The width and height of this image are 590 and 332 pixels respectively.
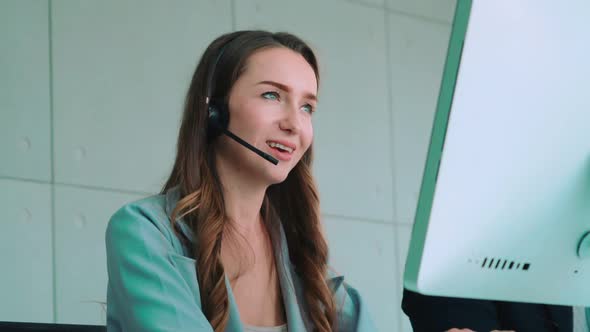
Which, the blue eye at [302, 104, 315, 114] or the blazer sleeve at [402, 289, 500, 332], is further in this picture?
the blue eye at [302, 104, 315, 114]

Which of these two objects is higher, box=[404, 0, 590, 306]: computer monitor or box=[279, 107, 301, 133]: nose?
box=[404, 0, 590, 306]: computer monitor

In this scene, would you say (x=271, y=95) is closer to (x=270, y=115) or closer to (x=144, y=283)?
(x=270, y=115)

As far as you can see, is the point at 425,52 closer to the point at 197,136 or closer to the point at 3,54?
the point at 3,54

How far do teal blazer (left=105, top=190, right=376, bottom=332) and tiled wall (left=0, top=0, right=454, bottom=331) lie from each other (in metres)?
0.50

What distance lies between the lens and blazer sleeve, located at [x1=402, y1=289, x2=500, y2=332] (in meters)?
1.56

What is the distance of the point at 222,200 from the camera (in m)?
1.88

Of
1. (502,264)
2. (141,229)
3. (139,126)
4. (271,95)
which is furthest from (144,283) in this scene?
(139,126)

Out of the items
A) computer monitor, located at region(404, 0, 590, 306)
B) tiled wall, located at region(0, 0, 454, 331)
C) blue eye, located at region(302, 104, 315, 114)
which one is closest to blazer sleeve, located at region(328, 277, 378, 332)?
blue eye, located at region(302, 104, 315, 114)

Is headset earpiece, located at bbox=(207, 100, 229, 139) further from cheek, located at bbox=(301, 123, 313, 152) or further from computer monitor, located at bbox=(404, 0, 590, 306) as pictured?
computer monitor, located at bbox=(404, 0, 590, 306)

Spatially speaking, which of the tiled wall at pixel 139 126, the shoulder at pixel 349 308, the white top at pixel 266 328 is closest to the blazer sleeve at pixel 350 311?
the shoulder at pixel 349 308

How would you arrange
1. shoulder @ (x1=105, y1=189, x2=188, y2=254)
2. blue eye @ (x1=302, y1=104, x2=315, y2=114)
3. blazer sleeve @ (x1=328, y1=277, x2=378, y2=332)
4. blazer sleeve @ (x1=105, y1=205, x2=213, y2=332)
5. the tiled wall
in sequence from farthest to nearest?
the tiled wall, blue eye @ (x1=302, y1=104, x2=315, y2=114), blazer sleeve @ (x1=328, y1=277, x2=378, y2=332), shoulder @ (x1=105, y1=189, x2=188, y2=254), blazer sleeve @ (x1=105, y1=205, x2=213, y2=332)

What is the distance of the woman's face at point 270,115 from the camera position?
1.90 metres

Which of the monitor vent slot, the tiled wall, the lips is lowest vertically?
the tiled wall

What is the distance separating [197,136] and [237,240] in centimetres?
23
